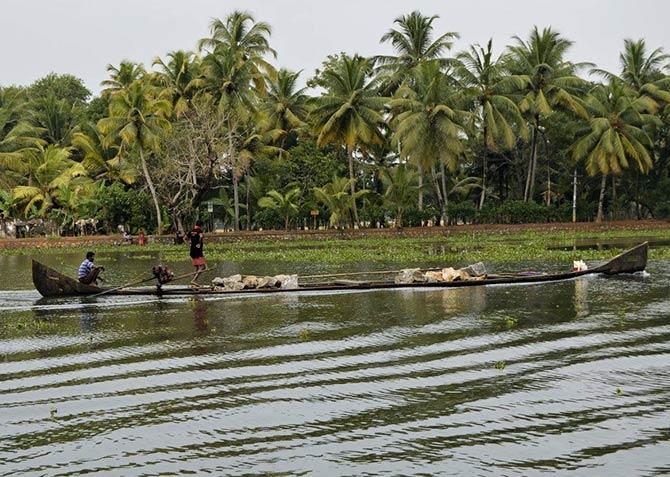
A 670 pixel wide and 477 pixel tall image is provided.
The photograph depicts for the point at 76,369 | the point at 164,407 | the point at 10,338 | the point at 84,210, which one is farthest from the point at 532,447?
the point at 84,210

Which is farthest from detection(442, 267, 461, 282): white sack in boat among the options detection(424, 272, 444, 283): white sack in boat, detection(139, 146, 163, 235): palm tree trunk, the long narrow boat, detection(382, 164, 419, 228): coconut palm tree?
detection(139, 146, 163, 235): palm tree trunk

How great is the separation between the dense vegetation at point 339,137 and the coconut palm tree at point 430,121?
0.28 ft

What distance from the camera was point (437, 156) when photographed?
45969 millimetres

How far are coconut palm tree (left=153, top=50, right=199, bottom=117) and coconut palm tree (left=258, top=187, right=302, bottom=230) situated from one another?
663 centimetres

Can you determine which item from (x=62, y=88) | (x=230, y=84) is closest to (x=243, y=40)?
(x=230, y=84)

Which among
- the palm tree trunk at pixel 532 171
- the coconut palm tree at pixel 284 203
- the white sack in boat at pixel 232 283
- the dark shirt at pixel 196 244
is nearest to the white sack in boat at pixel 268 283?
the white sack in boat at pixel 232 283

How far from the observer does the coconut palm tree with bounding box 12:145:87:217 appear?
48.1 m

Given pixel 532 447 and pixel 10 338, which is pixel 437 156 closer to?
pixel 10 338

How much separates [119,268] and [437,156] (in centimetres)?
2141

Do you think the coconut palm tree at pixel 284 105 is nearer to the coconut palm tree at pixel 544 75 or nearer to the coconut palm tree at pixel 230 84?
the coconut palm tree at pixel 230 84

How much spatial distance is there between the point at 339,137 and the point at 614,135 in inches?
576

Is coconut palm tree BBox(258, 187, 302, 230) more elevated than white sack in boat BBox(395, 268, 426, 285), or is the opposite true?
coconut palm tree BBox(258, 187, 302, 230)

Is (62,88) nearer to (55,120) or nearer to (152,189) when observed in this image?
(55,120)

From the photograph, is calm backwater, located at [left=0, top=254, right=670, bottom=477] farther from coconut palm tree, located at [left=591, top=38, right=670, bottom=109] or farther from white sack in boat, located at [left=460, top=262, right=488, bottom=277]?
coconut palm tree, located at [left=591, top=38, right=670, bottom=109]
